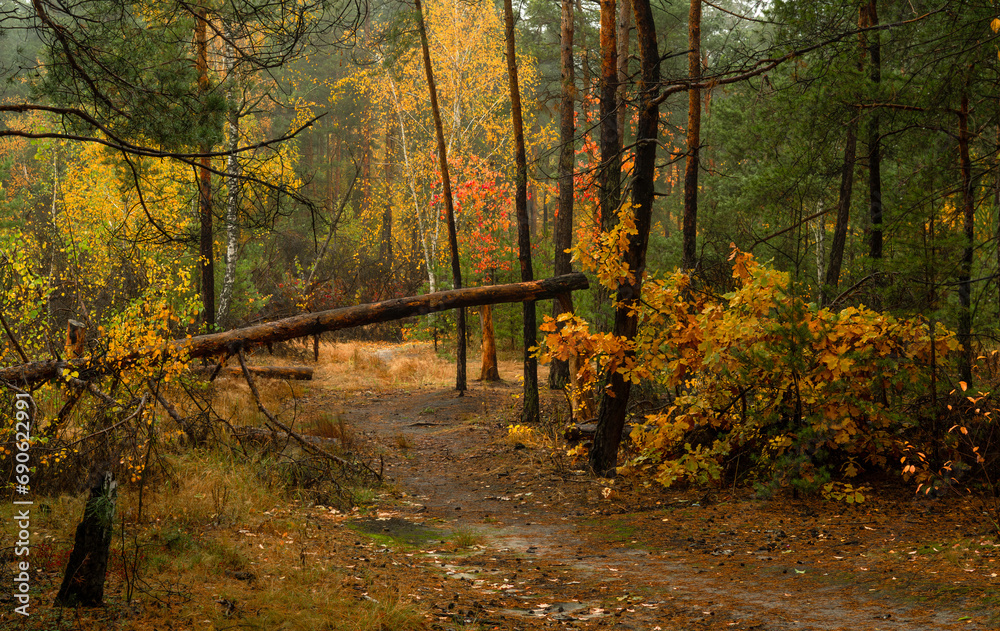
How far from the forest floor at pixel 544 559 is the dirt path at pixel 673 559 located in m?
0.02

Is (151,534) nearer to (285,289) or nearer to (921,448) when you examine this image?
(921,448)

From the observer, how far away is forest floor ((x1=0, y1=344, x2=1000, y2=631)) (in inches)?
150

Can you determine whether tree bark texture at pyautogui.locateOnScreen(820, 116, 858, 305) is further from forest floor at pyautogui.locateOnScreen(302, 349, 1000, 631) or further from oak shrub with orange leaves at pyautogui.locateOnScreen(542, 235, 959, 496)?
forest floor at pyautogui.locateOnScreen(302, 349, 1000, 631)

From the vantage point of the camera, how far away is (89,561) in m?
3.54

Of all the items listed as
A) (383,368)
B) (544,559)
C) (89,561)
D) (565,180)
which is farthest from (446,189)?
(89,561)

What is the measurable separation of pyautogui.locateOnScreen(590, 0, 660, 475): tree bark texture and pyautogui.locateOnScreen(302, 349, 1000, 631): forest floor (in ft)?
1.96

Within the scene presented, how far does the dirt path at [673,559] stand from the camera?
3965mm

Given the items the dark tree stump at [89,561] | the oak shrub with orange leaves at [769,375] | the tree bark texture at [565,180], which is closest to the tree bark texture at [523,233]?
the tree bark texture at [565,180]

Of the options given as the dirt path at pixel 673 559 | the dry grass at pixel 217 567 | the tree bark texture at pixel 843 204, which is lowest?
the dirt path at pixel 673 559

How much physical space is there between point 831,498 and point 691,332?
2.02m

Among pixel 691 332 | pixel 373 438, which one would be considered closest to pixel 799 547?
pixel 691 332

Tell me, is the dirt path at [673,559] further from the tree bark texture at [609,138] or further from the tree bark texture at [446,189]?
the tree bark texture at [446,189]

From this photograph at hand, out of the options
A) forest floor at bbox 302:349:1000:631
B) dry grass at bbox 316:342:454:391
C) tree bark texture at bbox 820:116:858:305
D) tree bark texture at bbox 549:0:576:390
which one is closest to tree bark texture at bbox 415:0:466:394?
tree bark texture at bbox 549:0:576:390

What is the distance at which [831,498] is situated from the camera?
6379 mm
